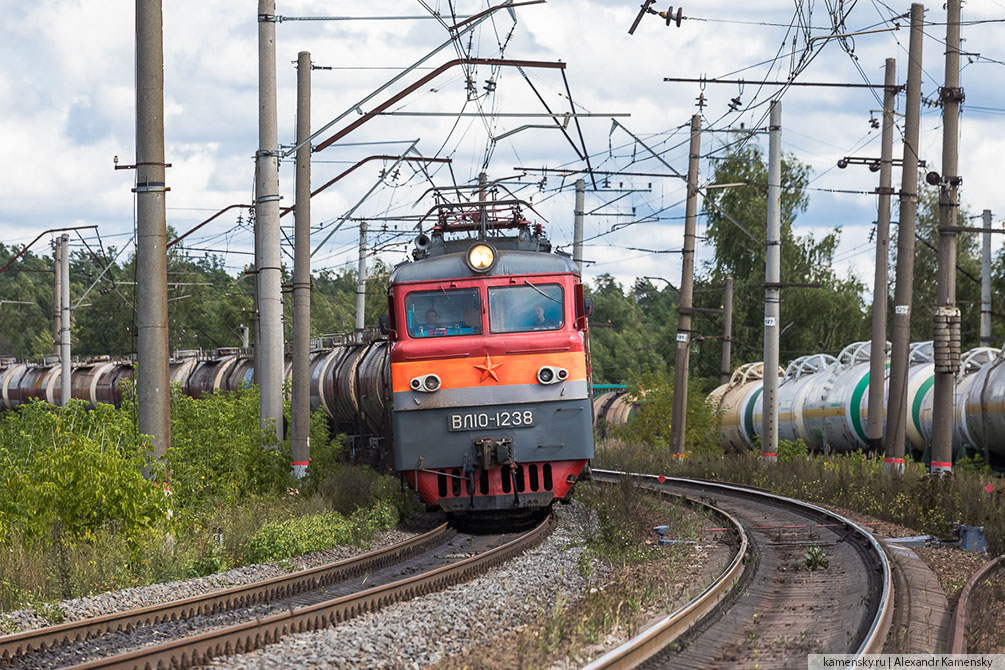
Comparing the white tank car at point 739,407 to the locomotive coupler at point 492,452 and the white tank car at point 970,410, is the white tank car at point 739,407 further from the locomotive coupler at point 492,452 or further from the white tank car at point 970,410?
the locomotive coupler at point 492,452

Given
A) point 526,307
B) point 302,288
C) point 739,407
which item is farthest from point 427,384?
point 739,407

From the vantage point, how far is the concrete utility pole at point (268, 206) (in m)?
17.9

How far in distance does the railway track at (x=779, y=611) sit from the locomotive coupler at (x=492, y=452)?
3.12 m

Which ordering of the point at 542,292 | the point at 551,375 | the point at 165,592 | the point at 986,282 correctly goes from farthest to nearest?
1. the point at 986,282
2. the point at 542,292
3. the point at 551,375
4. the point at 165,592

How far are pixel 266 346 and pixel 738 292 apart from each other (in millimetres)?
47648

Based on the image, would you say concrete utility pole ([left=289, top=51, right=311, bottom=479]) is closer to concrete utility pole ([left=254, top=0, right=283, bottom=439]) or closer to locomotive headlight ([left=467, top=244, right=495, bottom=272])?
concrete utility pole ([left=254, top=0, right=283, bottom=439])

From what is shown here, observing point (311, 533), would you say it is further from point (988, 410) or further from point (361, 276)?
point (361, 276)

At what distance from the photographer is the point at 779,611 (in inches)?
390

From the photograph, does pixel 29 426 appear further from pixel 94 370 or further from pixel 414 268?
pixel 94 370

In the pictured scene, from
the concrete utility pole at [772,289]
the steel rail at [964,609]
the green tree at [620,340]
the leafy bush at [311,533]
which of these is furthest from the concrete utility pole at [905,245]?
the green tree at [620,340]

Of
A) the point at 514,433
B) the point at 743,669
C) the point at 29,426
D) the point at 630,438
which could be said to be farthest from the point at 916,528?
the point at 630,438

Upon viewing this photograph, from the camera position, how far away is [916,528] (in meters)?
15.8

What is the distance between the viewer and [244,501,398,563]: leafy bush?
13.5 m

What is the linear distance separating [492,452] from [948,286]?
9.18 m
